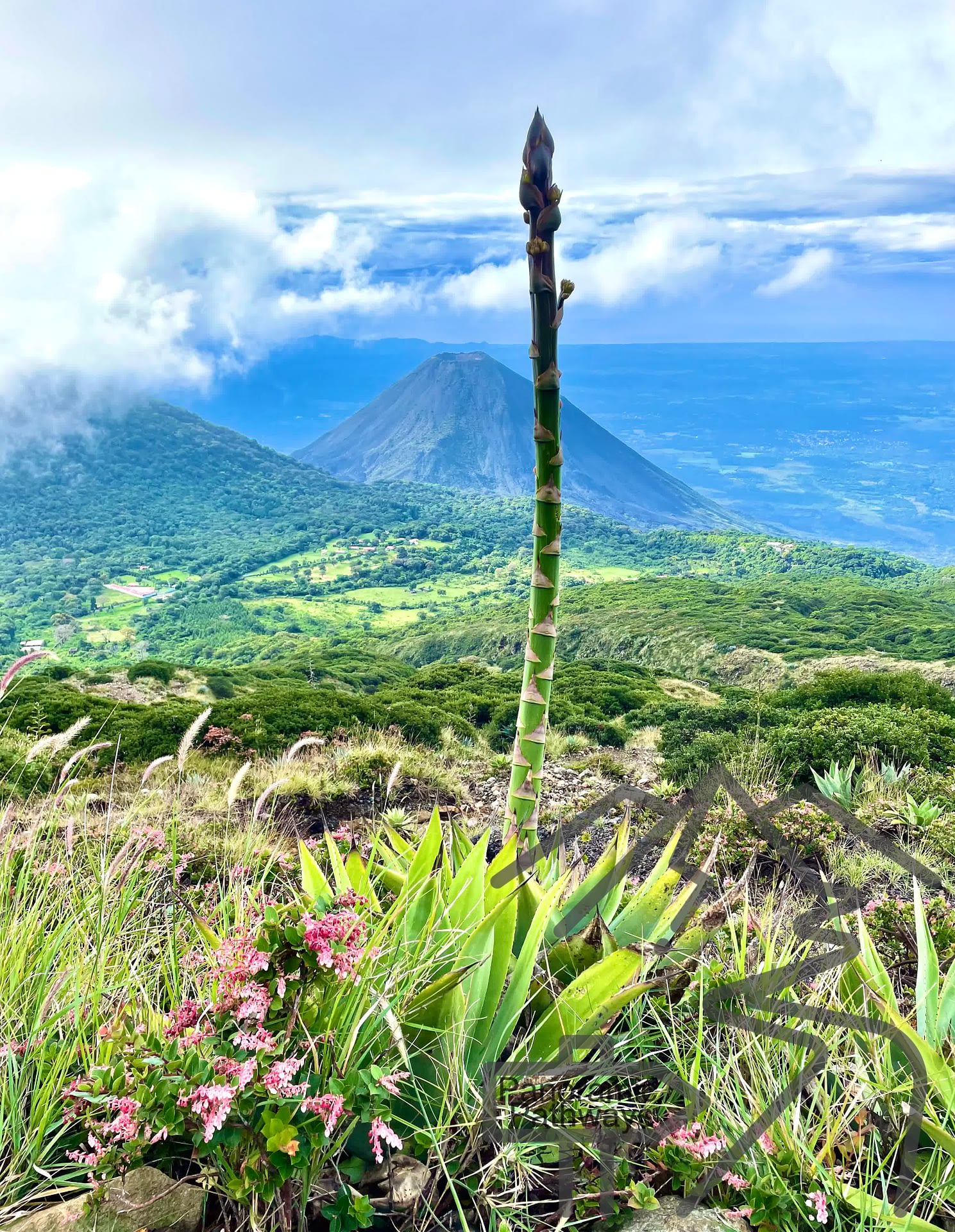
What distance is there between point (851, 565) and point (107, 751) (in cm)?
13128

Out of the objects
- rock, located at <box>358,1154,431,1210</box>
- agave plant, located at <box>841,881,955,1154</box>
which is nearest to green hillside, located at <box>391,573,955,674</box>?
agave plant, located at <box>841,881,955,1154</box>

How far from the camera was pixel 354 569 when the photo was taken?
165 metres

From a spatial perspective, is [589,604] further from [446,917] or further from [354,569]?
[354,569]

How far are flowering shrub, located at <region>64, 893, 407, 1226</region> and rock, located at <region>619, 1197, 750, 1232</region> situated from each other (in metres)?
Answer: 0.63

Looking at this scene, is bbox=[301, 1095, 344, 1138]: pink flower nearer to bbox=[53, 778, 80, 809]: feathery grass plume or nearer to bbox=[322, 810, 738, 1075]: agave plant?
bbox=[322, 810, 738, 1075]: agave plant

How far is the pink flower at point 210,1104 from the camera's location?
4.82 feet

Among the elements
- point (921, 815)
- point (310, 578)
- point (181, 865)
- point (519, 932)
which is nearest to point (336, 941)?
point (519, 932)

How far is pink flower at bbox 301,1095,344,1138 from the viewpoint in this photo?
1545 mm

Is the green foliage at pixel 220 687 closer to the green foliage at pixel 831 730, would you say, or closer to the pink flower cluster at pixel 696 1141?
the green foliage at pixel 831 730

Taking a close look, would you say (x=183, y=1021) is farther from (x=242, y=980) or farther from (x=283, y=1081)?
(x=283, y=1081)

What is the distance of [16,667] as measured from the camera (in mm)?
2391

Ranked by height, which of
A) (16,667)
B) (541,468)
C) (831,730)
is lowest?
(831,730)

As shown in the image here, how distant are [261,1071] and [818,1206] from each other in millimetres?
1235

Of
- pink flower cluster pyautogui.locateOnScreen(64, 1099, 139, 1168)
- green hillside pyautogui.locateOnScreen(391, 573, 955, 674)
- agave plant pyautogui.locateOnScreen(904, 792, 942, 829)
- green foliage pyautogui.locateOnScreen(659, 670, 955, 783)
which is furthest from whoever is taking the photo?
green hillside pyautogui.locateOnScreen(391, 573, 955, 674)
